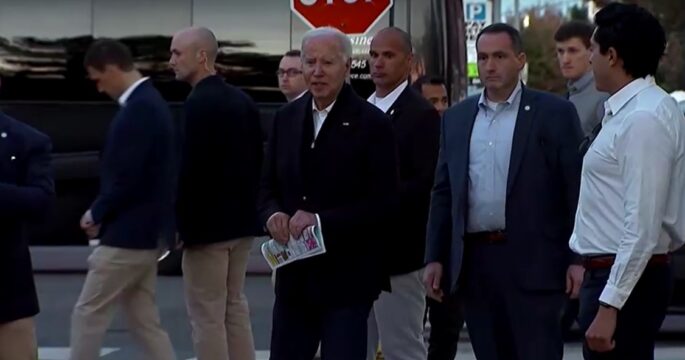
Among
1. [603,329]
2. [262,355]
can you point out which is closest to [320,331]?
[603,329]

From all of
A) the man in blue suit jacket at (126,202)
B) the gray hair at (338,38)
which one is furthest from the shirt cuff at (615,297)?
the man in blue suit jacket at (126,202)

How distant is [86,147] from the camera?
Answer: 16125 millimetres

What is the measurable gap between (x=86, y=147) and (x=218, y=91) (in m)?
7.59

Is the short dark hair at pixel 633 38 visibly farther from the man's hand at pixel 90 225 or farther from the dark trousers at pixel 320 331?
the man's hand at pixel 90 225

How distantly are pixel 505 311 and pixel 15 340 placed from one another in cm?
213

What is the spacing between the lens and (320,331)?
662 centimetres

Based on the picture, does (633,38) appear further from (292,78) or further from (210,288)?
(292,78)

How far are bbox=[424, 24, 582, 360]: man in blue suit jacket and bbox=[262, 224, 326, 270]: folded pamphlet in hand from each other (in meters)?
0.58

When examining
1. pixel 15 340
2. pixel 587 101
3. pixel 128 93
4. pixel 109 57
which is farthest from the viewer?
pixel 587 101

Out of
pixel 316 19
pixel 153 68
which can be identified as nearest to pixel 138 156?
pixel 316 19

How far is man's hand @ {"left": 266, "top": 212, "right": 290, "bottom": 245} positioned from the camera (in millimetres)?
6527

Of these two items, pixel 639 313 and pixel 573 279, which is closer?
pixel 639 313

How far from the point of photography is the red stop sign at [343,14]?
11.0 meters

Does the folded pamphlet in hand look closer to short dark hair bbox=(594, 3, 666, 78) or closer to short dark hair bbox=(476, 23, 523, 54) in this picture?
short dark hair bbox=(476, 23, 523, 54)
